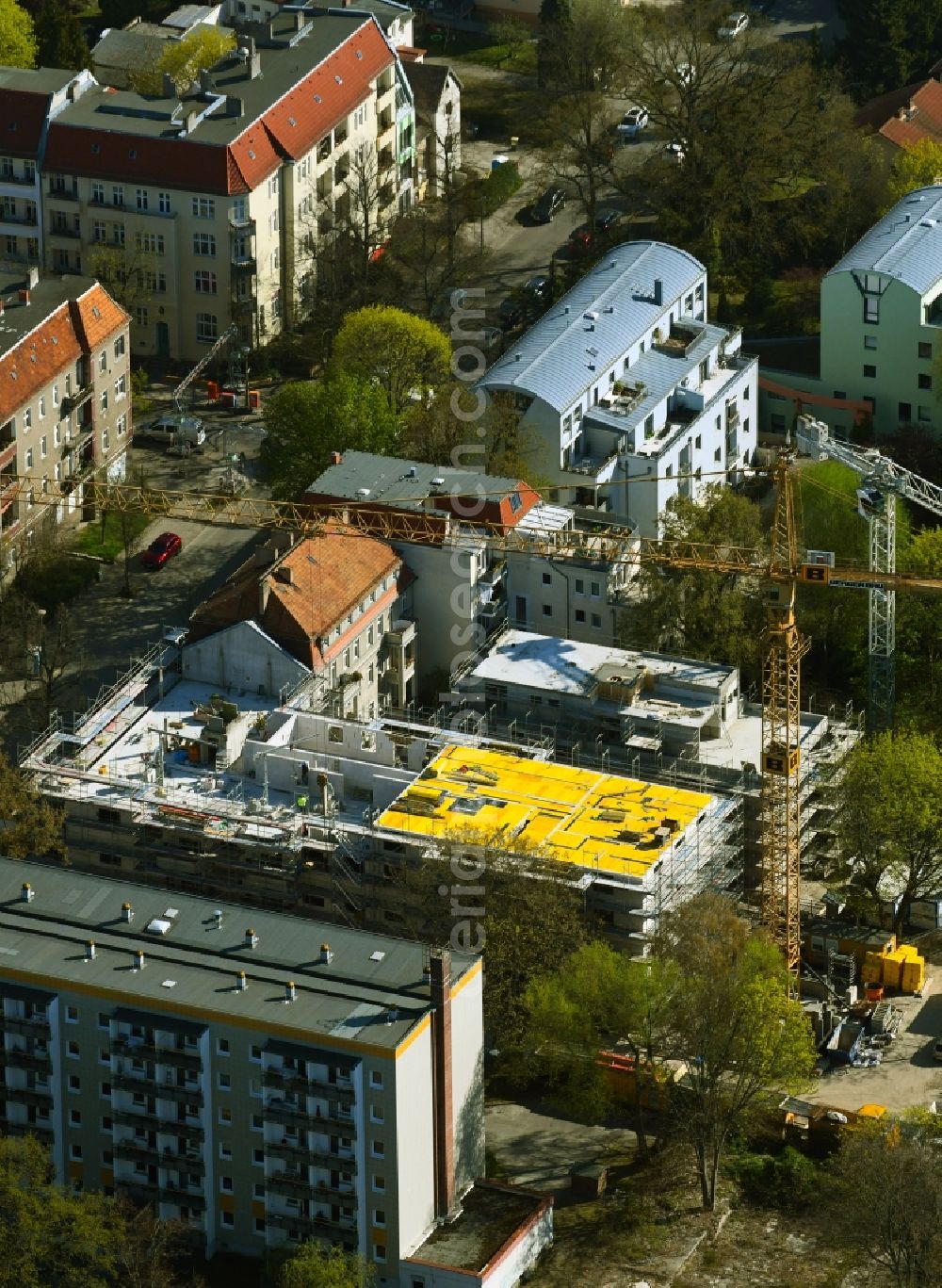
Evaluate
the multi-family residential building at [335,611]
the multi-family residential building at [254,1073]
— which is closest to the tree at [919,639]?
the multi-family residential building at [335,611]

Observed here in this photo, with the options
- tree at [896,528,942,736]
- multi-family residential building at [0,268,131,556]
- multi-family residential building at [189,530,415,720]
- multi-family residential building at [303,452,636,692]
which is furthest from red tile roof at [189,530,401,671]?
tree at [896,528,942,736]

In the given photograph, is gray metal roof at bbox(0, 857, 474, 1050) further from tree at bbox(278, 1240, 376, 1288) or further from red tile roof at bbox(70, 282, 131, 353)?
red tile roof at bbox(70, 282, 131, 353)

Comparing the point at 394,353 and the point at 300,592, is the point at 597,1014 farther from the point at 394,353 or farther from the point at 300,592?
the point at 394,353

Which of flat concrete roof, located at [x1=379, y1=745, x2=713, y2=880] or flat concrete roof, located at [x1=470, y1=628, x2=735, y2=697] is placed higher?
flat concrete roof, located at [x1=470, y1=628, x2=735, y2=697]

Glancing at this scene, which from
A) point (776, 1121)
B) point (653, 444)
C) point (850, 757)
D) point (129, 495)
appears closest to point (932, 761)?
point (850, 757)

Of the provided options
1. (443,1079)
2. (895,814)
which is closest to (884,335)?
(895,814)
